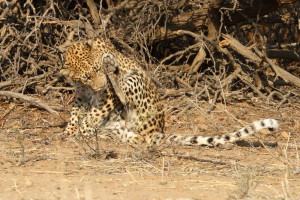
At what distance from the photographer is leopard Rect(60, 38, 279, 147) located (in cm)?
788

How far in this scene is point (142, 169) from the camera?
19.5 feet

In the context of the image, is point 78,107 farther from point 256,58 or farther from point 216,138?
point 256,58

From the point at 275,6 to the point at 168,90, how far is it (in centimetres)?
184

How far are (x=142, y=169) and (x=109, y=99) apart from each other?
82.1 inches

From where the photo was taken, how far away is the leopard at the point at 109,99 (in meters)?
7.88

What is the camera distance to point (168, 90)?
962 centimetres

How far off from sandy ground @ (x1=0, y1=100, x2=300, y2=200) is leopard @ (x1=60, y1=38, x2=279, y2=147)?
30cm

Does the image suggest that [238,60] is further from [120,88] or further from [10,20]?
[10,20]

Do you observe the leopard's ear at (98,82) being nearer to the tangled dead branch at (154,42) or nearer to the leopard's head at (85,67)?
the leopard's head at (85,67)

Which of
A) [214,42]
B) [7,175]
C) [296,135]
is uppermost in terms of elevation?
[214,42]

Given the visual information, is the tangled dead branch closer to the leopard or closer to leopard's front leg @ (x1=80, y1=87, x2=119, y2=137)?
the leopard

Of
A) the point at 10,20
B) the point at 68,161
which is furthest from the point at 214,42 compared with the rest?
the point at 68,161

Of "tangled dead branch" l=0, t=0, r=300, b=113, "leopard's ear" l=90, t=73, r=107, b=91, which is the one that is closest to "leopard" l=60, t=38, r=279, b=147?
"leopard's ear" l=90, t=73, r=107, b=91

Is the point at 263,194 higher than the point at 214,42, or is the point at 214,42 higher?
the point at 214,42
